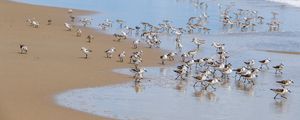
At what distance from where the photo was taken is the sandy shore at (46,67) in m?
13.5

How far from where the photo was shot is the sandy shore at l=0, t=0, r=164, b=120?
13.5m

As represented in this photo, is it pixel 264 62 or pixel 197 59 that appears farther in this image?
pixel 264 62

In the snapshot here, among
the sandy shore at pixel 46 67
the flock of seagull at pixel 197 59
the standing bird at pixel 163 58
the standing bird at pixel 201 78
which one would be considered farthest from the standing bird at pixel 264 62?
the standing bird at pixel 201 78

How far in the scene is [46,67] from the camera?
18625mm

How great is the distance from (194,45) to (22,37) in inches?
264

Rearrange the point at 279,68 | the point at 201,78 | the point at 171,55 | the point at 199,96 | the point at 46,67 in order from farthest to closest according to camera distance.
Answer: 1. the point at 171,55
2. the point at 279,68
3. the point at 46,67
4. the point at 201,78
5. the point at 199,96

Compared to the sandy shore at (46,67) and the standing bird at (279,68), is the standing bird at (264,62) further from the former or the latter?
the sandy shore at (46,67)

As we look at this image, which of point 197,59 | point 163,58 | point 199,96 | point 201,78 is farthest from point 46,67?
point 197,59

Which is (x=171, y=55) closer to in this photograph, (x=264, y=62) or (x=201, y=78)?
(x=264, y=62)

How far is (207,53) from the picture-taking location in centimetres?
2492

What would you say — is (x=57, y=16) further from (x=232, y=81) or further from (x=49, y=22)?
(x=232, y=81)

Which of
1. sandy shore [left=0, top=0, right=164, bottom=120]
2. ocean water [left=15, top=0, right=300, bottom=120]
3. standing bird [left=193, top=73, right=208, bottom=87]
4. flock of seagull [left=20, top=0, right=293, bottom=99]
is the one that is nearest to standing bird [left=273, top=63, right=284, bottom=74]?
flock of seagull [left=20, top=0, right=293, bottom=99]

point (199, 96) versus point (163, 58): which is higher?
point (163, 58)

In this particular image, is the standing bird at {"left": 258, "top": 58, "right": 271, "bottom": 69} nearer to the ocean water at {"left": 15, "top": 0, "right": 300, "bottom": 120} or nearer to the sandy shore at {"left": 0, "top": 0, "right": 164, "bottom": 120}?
the ocean water at {"left": 15, "top": 0, "right": 300, "bottom": 120}
